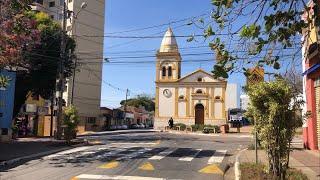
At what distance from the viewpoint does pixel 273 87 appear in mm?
12438

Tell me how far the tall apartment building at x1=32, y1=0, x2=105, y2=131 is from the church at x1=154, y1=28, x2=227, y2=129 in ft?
32.7

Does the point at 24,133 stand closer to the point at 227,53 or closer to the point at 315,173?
the point at 315,173

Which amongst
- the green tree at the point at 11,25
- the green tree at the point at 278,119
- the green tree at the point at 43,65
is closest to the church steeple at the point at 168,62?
the green tree at the point at 43,65

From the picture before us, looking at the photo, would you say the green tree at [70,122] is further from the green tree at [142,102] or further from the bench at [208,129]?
the green tree at [142,102]

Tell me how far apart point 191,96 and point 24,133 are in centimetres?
3315

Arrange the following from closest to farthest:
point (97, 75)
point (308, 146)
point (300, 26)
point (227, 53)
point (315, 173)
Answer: point (300, 26)
point (227, 53)
point (315, 173)
point (308, 146)
point (97, 75)

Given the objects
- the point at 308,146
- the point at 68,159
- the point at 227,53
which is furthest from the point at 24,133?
the point at 227,53

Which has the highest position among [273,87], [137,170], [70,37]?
[70,37]

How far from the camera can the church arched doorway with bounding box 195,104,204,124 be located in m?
69.6

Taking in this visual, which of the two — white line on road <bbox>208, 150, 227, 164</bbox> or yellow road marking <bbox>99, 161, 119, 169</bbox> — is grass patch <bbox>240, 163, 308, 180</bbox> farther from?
yellow road marking <bbox>99, 161, 119, 169</bbox>

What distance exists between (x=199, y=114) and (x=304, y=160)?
52.2m

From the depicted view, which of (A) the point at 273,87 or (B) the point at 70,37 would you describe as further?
(B) the point at 70,37

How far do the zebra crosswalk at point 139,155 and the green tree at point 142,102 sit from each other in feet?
362

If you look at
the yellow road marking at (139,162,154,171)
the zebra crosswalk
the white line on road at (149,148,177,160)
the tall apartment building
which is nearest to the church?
the tall apartment building
